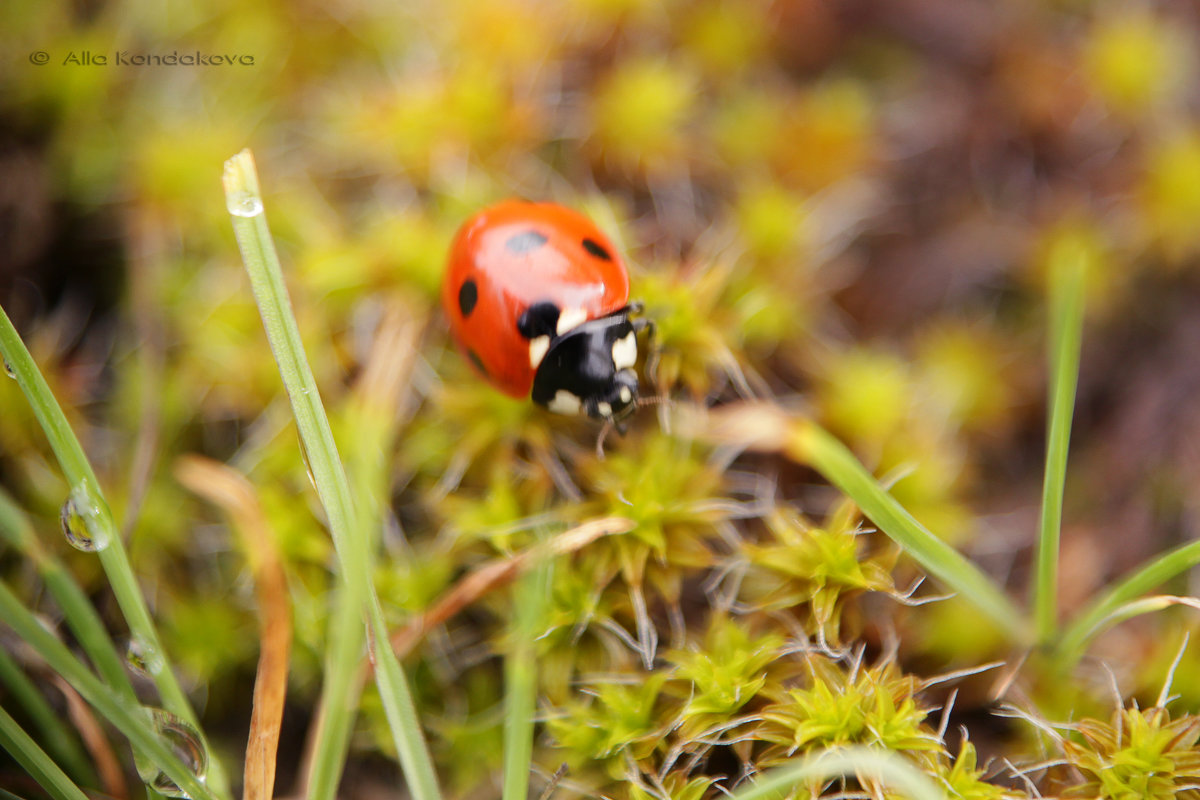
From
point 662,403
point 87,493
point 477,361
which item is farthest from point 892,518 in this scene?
point 87,493

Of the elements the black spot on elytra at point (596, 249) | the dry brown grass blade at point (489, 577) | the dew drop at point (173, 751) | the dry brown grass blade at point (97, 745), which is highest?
the black spot on elytra at point (596, 249)

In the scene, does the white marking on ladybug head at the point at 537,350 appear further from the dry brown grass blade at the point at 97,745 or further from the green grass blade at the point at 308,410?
the dry brown grass blade at the point at 97,745

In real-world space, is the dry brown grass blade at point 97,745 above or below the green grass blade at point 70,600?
below

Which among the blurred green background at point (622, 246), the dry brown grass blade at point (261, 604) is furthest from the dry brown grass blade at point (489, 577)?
the dry brown grass blade at point (261, 604)

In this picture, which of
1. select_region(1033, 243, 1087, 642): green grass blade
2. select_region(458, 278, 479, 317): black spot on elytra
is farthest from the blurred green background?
select_region(1033, 243, 1087, 642): green grass blade

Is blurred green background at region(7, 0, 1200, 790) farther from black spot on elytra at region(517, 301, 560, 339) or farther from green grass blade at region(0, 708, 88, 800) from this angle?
green grass blade at region(0, 708, 88, 800)

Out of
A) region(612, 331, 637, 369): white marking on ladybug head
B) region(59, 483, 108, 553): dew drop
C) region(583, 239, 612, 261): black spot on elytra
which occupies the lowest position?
region(59, 483, 108, 553): dew drop

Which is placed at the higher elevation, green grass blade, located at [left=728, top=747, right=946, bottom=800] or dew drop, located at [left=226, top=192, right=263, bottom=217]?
dew drop, located at [left=226, top=192, right=263, bottom=217]
